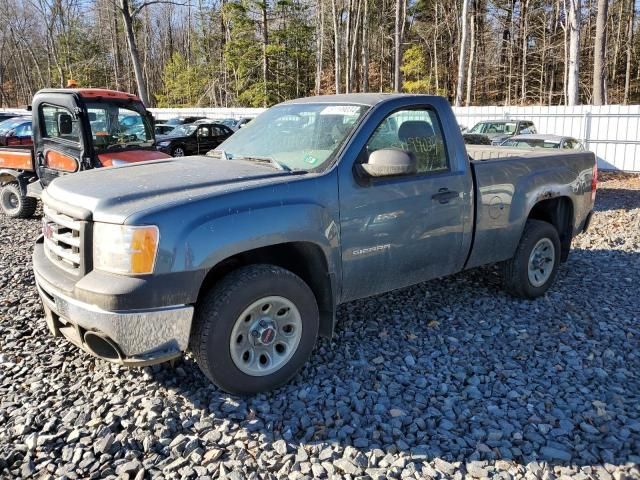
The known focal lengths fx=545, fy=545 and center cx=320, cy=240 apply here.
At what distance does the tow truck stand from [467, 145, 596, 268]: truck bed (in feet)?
18.6

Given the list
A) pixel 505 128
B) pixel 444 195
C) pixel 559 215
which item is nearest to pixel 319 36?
pixel 505 128

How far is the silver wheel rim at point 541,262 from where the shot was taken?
5.32 metres

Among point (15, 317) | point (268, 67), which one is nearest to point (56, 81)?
point (268, 67)

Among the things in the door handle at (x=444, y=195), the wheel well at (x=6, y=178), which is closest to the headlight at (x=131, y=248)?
the door handle at (x=444, y=195)

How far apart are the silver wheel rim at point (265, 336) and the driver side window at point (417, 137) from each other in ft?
4.47

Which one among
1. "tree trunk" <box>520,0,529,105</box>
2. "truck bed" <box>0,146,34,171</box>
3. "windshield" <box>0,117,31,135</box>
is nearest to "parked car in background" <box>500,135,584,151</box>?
"truck bed" <box>0,146,34,171</box>

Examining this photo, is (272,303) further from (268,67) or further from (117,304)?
(268,67)

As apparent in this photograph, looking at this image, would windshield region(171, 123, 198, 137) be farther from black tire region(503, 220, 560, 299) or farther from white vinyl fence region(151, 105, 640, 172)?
black tire region(503, 220, 560, 299)

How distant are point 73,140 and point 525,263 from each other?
6885 millimetres

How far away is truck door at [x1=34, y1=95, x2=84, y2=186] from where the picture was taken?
27.3 ft

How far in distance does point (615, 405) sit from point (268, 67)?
133 feet

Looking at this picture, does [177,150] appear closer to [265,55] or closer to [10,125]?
[10,125]

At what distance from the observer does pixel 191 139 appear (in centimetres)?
1845

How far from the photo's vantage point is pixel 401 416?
3.31 m
